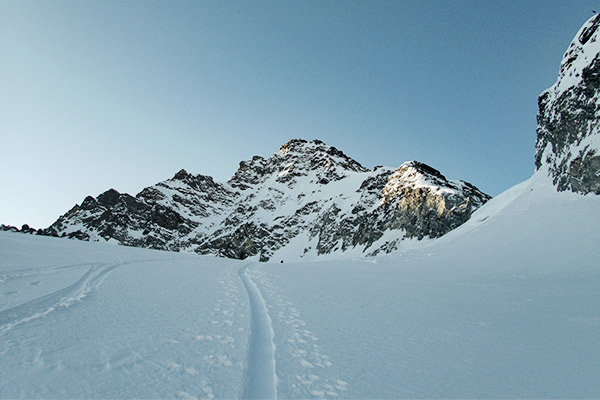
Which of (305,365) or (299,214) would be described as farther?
(299,214)

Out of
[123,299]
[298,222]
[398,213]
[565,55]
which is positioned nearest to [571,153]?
[565,55]

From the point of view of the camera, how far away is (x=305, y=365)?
3699mm

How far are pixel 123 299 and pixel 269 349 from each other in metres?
4.38

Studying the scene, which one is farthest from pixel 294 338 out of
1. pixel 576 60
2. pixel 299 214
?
pixel 299 214

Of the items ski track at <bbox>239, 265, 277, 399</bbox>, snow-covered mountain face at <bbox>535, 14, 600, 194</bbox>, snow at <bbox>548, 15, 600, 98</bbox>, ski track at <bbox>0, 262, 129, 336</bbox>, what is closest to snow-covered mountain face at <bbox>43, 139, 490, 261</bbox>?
Answer: snow-covered mountain face at <bbox>535, 14, 600, 194</bbox>

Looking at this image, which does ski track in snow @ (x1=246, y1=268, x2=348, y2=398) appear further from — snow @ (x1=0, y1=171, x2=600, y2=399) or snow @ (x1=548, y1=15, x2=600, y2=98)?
snow @ (x1=548, y1=15, x2=600, y2=98)

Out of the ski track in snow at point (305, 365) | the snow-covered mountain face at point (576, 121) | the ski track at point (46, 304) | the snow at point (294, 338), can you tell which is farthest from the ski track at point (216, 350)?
the snow-covered mountain face at point (576, 121)

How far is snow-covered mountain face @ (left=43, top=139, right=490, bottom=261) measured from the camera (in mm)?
56531

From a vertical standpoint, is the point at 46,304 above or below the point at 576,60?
below

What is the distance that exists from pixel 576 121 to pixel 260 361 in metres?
27.8

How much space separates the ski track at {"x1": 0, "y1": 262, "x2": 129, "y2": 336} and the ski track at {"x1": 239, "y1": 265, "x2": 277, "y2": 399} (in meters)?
3.55

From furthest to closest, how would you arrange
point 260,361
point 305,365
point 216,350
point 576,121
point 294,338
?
point 576,121 → point 294,338 → point 216,350 → point 260,361 → point 305,365

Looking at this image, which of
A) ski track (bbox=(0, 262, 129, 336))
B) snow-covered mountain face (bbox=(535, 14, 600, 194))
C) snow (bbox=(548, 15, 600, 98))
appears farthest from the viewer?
snow (bbox=(548, 15, 600, 98))

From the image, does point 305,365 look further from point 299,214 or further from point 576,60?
point 299,214
